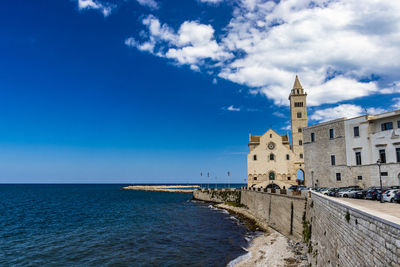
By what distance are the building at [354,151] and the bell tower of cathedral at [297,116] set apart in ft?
53.9

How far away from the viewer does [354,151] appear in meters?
37.7

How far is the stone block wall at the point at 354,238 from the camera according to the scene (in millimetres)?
6862

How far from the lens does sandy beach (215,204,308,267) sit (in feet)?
65.9

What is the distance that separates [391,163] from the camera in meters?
33.3

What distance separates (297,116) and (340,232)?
54.1 meters

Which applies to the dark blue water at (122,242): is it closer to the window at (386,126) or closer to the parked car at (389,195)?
the parked car at (389,195)

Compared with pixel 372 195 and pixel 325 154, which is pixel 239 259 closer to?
pixel 372 195

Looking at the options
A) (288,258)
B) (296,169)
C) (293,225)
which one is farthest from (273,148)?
(288,258)

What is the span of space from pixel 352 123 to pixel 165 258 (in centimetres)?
3143

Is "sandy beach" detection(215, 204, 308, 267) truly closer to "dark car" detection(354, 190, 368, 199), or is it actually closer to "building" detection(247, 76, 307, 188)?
"dark car" detection(354, 190, 368, 199)

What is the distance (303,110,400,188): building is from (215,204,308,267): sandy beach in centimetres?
1657

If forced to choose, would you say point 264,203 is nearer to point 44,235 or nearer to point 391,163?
point 391,163

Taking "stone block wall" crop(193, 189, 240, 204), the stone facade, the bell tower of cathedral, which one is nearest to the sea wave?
the stone facade

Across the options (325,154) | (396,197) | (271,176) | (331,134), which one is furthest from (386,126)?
(271,176)
